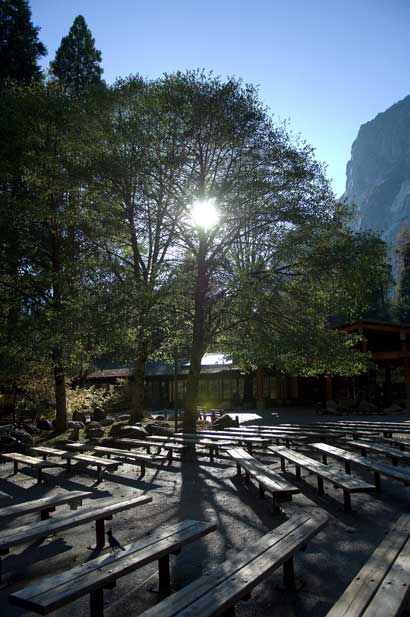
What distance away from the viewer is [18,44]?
81.6ft

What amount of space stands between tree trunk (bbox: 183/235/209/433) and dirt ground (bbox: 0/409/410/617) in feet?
13.8

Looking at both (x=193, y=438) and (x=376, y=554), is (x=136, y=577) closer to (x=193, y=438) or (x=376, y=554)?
(x=376, y=554)

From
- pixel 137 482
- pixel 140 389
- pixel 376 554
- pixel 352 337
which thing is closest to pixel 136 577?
pixel 376 554

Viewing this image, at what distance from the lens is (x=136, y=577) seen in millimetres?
4379

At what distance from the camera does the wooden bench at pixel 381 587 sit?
109 inches

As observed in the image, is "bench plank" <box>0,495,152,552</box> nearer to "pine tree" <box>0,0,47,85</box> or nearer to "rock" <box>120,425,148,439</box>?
"rock" <box>120,425,148,439</box>

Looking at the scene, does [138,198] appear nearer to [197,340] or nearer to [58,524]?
[197,340]

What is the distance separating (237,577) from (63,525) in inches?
81.7

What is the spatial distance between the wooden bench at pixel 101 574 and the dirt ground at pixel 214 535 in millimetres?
247

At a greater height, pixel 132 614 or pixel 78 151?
pixel 78 151

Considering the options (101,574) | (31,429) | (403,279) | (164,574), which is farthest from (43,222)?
(403,279)

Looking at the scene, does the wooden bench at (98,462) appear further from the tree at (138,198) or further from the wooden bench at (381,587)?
the wooden bench at (381,587)

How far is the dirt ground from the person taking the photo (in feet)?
12.7

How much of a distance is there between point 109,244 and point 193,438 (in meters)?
10.1
